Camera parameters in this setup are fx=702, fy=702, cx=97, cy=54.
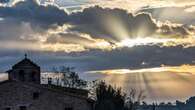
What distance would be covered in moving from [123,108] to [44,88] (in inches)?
644

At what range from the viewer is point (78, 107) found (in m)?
75.5

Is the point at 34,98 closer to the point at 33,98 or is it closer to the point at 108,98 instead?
the point at 33,98

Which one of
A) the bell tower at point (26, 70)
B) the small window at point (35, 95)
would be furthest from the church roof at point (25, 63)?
the small window at point (35, 95)

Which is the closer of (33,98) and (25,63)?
(33,98)

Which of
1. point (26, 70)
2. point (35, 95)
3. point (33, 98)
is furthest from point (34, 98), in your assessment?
point (26, 70)

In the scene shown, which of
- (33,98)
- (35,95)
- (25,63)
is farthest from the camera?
(25,63)

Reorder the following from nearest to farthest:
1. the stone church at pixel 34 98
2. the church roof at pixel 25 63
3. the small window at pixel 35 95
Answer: the stone church at pixel 34 98 < the small window at pixel 35 95 < the church roof at pixel 25 63

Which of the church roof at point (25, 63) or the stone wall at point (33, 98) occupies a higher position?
the church roof at point (25, 63)

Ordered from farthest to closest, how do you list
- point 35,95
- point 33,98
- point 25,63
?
point 25,63 < point 33,98 < point 35,95

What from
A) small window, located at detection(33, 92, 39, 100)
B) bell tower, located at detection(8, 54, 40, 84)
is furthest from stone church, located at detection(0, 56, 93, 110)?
bell tower, located at detection(8, 54, 40, 84)

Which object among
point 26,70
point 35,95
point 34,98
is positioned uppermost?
point 26,70

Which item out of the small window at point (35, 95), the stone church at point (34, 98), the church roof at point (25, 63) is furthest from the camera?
the church roof at point (25, 63)

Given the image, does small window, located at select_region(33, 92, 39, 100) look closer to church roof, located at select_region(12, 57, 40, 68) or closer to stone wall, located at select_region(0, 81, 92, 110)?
stone wall, located at select_region(0, 81, 92, 110)

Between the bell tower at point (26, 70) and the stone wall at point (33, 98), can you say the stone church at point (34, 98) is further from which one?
the bell tower at point (26, 70)
